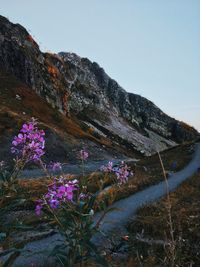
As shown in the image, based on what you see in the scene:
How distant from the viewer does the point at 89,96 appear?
446ft

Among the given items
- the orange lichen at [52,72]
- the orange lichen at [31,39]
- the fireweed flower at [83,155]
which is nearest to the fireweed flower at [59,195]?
the fireweed flower at [83,155]

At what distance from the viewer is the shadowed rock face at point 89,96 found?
9669 cm

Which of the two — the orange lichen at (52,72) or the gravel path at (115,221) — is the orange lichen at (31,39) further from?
the gravel path at (115,221)

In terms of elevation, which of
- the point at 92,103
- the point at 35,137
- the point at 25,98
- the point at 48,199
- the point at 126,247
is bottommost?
the point at 126,247

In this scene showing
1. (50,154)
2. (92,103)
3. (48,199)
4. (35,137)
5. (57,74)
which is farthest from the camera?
(92,103)

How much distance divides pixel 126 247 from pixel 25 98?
240ft

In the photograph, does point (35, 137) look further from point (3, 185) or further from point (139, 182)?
point (139, 182)

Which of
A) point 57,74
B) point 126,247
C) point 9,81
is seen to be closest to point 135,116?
point 57,74

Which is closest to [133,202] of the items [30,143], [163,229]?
[163,229]

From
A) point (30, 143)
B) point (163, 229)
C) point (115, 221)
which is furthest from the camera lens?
point (163, 229)

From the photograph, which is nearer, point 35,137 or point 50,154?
point 35,137

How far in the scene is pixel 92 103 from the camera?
13425 cm

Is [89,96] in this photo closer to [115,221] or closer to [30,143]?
[115,221]

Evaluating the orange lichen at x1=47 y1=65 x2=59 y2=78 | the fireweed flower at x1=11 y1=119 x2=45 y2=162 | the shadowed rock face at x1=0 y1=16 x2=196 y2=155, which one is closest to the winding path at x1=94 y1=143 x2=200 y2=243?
the fireweed flower at x1=11 y1=119 x2=45 y2=162
